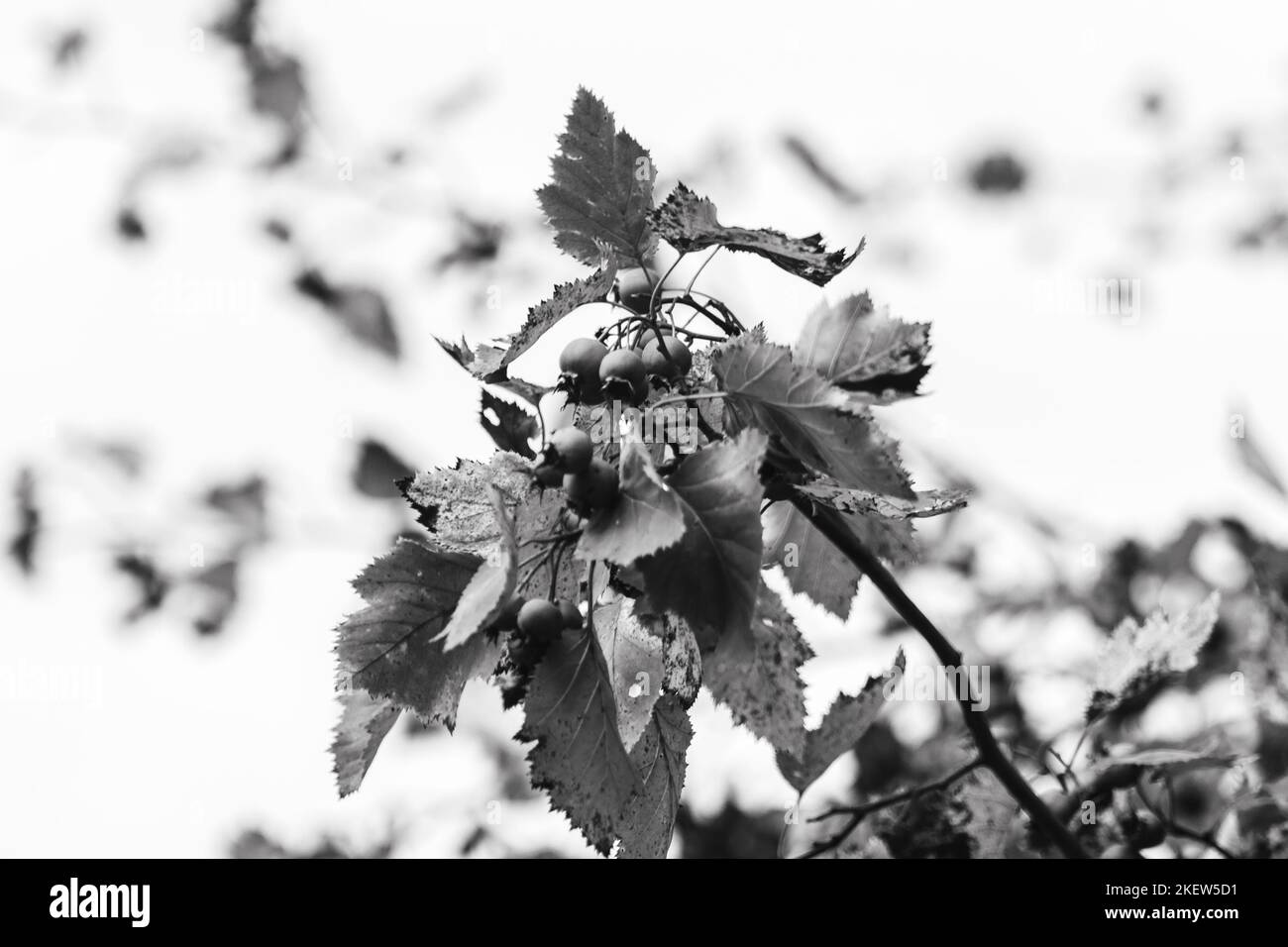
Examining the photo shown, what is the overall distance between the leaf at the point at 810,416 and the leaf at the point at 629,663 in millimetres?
142

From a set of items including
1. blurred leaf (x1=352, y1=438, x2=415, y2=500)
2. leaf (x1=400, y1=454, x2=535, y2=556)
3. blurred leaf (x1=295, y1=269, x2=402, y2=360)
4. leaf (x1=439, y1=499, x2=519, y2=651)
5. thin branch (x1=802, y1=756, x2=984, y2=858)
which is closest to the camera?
leaf (x1=439, y1=499, x2=519, y2=651)

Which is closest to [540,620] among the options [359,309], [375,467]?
[375,467]

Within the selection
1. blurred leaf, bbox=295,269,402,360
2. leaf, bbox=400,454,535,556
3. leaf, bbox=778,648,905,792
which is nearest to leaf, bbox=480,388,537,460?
leaf, bbox=400,454,535,556

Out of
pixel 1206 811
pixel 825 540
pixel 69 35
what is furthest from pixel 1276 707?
pixel 69 35

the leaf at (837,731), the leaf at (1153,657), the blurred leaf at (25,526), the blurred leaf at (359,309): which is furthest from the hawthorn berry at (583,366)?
the blurred leaf at (25,526)

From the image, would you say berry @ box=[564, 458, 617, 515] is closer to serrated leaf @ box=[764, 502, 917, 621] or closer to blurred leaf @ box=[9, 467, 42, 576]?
serrated leaf @ box=[764, 502, 917, 621]

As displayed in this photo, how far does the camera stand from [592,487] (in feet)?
2.02

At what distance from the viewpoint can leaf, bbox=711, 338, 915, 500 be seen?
24.7 inches

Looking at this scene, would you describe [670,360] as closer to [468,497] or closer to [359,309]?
[468,497]

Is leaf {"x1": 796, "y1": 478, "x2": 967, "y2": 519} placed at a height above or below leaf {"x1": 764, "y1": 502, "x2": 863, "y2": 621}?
below

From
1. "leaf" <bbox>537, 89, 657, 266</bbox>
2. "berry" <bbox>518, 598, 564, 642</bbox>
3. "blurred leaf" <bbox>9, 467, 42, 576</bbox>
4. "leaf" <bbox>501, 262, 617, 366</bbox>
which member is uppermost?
"blurred leaf" <bbox>9, 467, 42, 576</bbox>

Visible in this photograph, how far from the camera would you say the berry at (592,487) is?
24.3 inches

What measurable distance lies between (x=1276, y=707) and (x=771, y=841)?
101 centimetres

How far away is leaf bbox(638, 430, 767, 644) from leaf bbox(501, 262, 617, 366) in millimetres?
161
